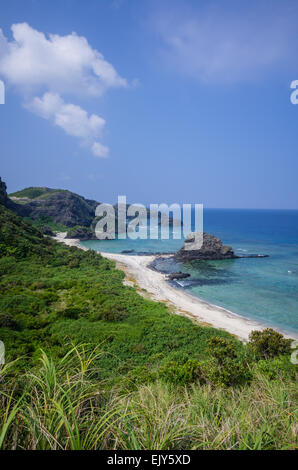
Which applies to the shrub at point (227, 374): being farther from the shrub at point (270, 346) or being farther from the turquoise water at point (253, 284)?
the turquoise water at point (253, 284)

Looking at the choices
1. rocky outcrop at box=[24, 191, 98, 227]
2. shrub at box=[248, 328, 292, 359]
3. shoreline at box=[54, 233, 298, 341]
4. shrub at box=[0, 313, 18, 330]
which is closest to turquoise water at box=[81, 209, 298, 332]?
shoreline at box=[54, 233, 298, 341]

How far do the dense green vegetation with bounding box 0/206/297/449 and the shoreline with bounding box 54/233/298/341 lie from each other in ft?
9.21

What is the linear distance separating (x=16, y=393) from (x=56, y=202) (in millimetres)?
116266

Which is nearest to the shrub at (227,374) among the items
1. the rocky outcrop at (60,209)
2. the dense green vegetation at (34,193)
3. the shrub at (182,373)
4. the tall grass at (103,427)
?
the shrub at (182,373)

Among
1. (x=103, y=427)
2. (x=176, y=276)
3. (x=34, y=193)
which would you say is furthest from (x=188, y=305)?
(x=34, y=193)

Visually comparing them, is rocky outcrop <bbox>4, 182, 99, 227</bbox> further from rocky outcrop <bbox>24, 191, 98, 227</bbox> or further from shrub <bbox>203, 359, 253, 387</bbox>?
shrub <bbox>203, 359, 253, 387</bbox>

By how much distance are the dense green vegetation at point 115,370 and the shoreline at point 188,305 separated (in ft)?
9.21

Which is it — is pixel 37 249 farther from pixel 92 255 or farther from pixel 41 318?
pixel 41 318

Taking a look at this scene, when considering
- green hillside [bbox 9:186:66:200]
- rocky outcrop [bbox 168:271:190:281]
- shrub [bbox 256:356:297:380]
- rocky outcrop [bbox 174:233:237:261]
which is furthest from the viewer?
green hillside [bbox 9:186:66:200]

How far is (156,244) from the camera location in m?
82.6

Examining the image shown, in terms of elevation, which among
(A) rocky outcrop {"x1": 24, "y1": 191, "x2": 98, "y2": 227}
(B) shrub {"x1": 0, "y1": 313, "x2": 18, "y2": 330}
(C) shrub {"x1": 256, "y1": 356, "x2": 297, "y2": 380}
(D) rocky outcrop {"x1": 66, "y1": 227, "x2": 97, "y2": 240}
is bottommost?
(B) shrub {"x1": 0, "y1": 313, "x2": 18, "y2": 330}

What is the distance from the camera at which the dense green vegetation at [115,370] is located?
3.19 metres

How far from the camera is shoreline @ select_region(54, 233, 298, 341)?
2400 cm

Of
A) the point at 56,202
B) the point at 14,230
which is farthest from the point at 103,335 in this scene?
the point at 56,202
